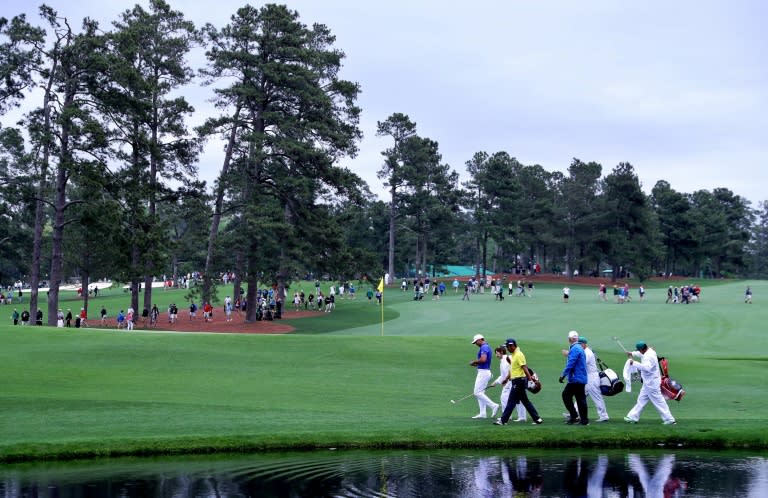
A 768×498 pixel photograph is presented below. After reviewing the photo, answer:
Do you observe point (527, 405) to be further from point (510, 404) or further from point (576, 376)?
point (576, 376)

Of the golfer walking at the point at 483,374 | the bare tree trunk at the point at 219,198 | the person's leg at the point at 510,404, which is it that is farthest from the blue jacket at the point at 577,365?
the bare tree trunk at the point at 219,198

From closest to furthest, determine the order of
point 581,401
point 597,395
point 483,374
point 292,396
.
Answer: point 581,401 → point 597,395 → point 483,374 → point 292,396

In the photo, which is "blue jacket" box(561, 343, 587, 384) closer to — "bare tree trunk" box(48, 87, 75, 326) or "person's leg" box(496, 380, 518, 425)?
"person's leg" box(496, 380, 518, 425)

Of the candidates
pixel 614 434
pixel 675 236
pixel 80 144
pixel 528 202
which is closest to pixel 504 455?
pixel 614 434

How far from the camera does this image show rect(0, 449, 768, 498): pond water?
11359 millimetres

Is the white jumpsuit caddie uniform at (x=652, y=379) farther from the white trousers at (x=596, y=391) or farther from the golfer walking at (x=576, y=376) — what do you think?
the golfer walking at (x=576, y=376)

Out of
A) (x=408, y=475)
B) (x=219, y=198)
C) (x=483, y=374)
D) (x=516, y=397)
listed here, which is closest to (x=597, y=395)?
(x=516, y=397)

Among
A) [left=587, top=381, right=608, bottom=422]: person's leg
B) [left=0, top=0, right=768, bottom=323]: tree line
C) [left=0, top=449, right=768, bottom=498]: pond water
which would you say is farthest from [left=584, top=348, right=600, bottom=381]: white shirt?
[left=0, top=0, right=768, bottom=323]: tree line

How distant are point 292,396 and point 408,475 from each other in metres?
8.94

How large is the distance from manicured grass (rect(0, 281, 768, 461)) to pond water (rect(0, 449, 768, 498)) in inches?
30.3

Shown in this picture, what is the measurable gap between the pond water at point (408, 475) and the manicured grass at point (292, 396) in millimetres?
769

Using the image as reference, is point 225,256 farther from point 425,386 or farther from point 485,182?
point 485,182

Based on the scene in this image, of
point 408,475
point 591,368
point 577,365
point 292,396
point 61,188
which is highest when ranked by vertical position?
point 61,188

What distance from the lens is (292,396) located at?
21.0 m
